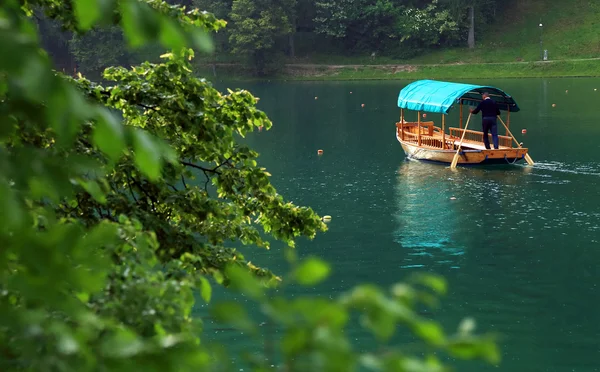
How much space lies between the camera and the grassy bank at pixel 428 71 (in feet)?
218

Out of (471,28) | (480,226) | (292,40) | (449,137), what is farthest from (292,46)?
(480,226)

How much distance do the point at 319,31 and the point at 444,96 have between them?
45.3 meters

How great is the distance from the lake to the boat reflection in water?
0.04m

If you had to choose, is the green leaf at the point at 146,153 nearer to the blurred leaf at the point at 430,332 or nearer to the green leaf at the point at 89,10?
the green leaf at the point at 89,10

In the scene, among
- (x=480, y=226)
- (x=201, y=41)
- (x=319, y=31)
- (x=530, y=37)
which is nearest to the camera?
(x=201, y=41)

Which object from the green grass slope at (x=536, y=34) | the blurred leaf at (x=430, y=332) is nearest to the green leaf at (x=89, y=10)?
the blurred leaf at (x=430, y=332)

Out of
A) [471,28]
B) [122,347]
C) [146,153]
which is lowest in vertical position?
[122,347]

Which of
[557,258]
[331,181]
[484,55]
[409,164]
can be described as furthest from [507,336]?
[484,55]

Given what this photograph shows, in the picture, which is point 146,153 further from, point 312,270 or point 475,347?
point 475,347

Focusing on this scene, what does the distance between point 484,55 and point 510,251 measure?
5462cm

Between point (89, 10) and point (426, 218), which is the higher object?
point (89, 10)

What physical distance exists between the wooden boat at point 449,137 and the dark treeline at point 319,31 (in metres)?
38.6

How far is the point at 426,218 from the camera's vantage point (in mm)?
24172

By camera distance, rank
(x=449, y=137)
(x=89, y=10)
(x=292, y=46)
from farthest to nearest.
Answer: (x=292, y=46)
(x=449, y=137)
(x=89, y=10)
